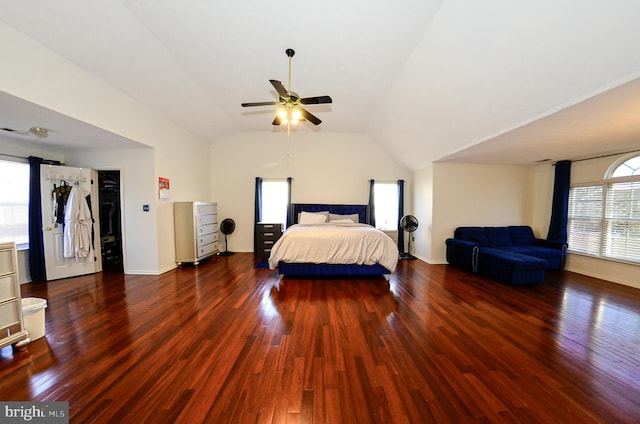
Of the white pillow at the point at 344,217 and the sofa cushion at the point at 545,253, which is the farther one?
the white pillow at the point at 344,217

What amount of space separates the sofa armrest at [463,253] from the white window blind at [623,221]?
2.09 m

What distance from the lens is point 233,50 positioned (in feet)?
8.79

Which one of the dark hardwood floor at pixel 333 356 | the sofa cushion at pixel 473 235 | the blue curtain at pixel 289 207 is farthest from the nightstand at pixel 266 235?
the sofa cushion at pixel 473 235

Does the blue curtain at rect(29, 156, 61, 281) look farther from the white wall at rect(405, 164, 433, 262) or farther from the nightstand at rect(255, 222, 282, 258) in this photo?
the white wall at rect(405, 164, 433, 262)

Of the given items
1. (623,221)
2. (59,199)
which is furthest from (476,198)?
(59,199)

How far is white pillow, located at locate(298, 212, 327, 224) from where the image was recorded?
16.6 ft

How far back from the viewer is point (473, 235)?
14.9 feet

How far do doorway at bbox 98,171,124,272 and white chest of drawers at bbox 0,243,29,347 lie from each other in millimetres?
2523

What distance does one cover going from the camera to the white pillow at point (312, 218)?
16.6ft

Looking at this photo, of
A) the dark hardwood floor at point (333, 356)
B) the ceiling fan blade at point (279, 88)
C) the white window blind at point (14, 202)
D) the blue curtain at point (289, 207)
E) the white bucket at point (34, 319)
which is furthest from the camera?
the blue curtain at point (289, 207)

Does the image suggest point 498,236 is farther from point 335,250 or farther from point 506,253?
point 335,250

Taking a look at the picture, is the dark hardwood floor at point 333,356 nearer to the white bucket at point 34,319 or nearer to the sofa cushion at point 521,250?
the white bucket at point 34,319

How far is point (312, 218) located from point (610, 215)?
5336 millimetres

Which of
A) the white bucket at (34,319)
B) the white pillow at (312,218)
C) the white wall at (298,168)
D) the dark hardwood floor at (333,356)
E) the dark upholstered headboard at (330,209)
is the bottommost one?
the dark hardwood floor at (333,356)
